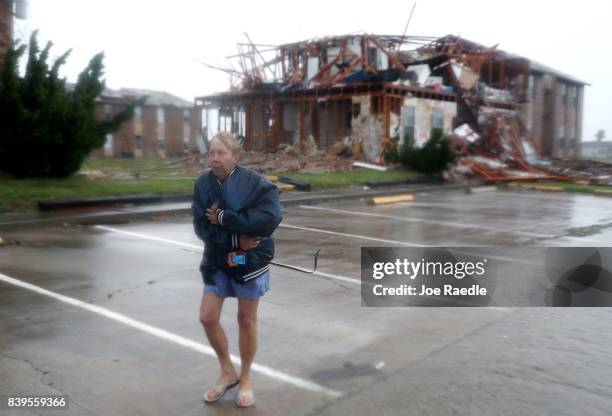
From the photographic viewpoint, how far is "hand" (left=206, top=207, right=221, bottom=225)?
3771mm

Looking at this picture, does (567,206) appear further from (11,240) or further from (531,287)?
(11,240)

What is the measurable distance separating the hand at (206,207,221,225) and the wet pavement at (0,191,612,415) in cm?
121

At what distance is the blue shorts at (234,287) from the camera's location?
384cm

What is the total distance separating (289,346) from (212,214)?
1.74 m

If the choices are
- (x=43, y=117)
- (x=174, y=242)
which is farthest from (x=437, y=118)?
(x=174, y=242)

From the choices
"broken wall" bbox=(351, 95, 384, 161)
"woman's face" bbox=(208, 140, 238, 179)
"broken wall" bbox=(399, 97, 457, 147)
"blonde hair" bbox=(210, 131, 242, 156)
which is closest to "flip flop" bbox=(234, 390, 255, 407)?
"woman's face" bbox=(208, 140, 238, 179)

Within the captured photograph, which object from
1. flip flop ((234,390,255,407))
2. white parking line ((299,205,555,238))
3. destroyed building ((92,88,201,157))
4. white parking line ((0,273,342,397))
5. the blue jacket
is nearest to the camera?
the blue jacket

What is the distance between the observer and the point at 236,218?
12.2 ft

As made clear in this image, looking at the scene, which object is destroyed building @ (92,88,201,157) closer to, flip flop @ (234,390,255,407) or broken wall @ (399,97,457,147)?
broken wall @ (399,97,457,147)

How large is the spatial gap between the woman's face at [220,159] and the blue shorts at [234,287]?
2.16 ft

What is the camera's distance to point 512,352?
4.99 metres

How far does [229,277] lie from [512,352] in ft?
8.58
